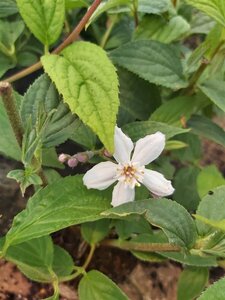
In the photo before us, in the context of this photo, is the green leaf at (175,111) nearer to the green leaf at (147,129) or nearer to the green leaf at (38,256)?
the green leaf at (147,129)

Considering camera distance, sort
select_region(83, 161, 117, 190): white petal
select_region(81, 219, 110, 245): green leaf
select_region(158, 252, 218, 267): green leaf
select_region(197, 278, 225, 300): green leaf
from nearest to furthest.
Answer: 1. select_region(197, 278, 225, 300): green leaf
2. select_region(83, 161, 117, 190): white petal
3. select_region(158, 252, 218, 267): green leaf
4. select_region(81, 219, 110, 245): green leaf

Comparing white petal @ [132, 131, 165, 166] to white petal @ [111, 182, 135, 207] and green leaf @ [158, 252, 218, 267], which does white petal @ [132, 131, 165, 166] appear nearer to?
white petal @ [111, 182, 135, 207]

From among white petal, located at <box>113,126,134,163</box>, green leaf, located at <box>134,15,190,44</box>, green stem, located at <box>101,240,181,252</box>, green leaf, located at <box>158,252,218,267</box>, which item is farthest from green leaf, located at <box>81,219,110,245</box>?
green leaf, located at <box>134,15,190,44</box>

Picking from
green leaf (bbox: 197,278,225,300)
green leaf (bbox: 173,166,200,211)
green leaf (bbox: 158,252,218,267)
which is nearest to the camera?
green leaf (bbox: 197,278,225,300)

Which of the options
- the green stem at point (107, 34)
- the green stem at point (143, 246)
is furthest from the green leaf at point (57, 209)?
the green stem at point (107, 34)

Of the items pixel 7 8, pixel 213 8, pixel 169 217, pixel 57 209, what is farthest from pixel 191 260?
pixel 7 8

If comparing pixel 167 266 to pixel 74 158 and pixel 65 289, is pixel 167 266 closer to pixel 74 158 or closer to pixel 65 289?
pixel 65 289

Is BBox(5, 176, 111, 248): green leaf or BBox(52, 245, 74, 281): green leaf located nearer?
BBox(5, 176, 111, 248): green leaf

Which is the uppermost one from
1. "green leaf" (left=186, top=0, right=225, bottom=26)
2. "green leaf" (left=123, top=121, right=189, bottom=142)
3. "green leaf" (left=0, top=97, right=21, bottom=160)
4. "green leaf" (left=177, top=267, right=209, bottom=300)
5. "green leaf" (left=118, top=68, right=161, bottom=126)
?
"green leaf" (left=186, top=0, right=225, bottom=26)
